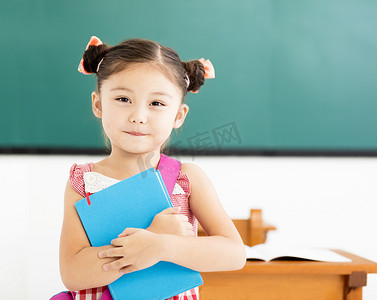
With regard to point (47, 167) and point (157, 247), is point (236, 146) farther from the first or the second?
point (157, 247)

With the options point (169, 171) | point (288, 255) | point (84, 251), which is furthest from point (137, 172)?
point (288, 255)

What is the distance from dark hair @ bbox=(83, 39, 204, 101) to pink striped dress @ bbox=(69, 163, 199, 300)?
0.17 m

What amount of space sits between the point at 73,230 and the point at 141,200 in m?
0.13

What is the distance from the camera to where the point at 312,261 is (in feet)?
3.63

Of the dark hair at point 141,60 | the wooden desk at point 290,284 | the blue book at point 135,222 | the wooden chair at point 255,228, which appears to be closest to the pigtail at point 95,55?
the dark hair at point 141,60

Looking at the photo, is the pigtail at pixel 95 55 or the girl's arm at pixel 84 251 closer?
the girl's arm at pixel 84 251

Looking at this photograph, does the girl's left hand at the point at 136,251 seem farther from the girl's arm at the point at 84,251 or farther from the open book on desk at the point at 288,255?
the open book on desk at the point at 288,255

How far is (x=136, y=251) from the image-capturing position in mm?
616

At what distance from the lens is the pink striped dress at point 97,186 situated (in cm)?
71

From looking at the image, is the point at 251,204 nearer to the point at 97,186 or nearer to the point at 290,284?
the point at 290,284

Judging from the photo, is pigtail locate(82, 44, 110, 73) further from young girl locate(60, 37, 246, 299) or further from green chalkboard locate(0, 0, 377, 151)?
green chalkboard locate(0, 0, 377, 151)

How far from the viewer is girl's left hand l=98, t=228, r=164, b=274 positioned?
62cm

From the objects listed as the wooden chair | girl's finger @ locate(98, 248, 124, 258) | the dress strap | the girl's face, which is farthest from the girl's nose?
the wooden chair

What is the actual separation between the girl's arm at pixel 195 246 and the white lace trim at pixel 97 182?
0.03m
